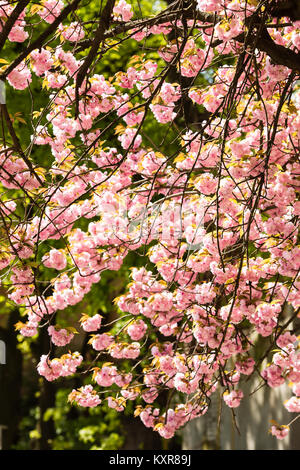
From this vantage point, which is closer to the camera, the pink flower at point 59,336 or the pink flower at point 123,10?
the pink flower at point 59,336

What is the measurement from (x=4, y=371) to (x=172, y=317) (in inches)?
345

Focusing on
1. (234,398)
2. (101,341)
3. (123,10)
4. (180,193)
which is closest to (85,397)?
(101,341)

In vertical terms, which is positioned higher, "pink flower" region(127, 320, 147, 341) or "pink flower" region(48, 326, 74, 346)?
"pink flower" region(127, 320, 147, 341)

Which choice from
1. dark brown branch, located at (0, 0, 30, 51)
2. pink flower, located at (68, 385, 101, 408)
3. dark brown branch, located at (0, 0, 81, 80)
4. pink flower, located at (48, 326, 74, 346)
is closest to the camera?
dark brown branch, located at (0, 0, 30, 51)

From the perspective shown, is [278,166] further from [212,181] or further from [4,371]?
[4,371]

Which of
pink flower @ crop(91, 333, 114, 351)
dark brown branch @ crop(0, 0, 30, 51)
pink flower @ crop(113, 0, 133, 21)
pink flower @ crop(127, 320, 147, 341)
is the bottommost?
pink flower @ crop(91, 333, 114, 351)

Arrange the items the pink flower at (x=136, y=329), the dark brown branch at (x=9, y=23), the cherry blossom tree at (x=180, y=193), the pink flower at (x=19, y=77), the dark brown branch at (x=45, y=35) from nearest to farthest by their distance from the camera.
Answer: the dark brown branch at (x=9, y=23)
the dark brown branch at (x=45, y=35)
the cherry blossom tree at (x=180, y=193)
the pink flower at (x=19, y=77)
the pink flower at (x=136, y=329)

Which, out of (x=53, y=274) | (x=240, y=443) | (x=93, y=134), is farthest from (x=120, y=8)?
(x=240, y=443)

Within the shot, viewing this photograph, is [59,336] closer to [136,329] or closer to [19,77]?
[136,329]

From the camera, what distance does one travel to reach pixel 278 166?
190 inches

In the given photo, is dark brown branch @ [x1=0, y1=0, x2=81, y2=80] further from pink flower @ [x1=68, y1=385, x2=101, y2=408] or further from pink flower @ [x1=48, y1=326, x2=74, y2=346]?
pink flower @ [x1=68, y1=385, x2=101, y2=408]

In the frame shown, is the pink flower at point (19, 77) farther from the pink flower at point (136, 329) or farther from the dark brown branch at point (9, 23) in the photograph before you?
the pink flower at point (136, 329)

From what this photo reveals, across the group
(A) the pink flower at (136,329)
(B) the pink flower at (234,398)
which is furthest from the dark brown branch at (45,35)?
(B) the pink flower at (234,398)

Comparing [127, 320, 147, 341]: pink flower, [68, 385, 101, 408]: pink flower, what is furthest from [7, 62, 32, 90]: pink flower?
[68, 385, 101, 408]: pink flower
